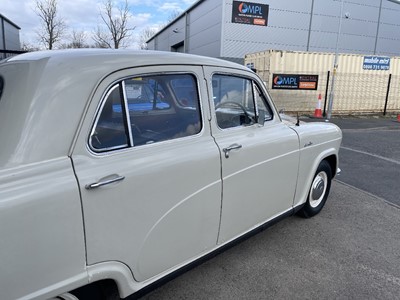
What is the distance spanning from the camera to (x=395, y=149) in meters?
8.55

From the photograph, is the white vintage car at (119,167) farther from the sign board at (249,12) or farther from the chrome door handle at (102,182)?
the sign board at (249,12)

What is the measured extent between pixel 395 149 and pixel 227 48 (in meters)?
17.8

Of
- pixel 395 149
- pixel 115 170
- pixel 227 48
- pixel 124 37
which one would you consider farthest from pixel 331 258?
pixel 124 37

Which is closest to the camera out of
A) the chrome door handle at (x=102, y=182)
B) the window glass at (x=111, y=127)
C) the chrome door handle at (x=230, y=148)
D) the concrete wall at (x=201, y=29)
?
the chrome door handle at (x=102, y=182)

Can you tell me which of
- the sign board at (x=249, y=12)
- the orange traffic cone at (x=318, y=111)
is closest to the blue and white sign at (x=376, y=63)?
the orange traffic cone at (x=318, y=111)

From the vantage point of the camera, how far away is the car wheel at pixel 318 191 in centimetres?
406

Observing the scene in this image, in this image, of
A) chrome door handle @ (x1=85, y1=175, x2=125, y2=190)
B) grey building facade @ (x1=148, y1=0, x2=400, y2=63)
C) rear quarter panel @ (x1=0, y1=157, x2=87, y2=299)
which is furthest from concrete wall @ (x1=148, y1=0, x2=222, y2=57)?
rear quarter panel @ (x1=0, y1=157, x2=87, y2=299)

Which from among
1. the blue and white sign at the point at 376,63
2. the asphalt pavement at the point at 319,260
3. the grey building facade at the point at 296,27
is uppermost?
the grey building facade at the point at 296,27

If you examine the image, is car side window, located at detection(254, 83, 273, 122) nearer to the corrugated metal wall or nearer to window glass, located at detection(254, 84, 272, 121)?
window glass, located at detection(254, 84, 272, 121)

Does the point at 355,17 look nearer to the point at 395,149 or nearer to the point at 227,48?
the point at 227,48

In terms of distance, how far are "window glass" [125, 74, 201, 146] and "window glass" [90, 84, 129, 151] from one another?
2.9 inches

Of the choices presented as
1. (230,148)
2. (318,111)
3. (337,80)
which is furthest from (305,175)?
(337,80)

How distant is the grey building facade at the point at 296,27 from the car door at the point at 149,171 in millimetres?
22164

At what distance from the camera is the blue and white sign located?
16328mm
